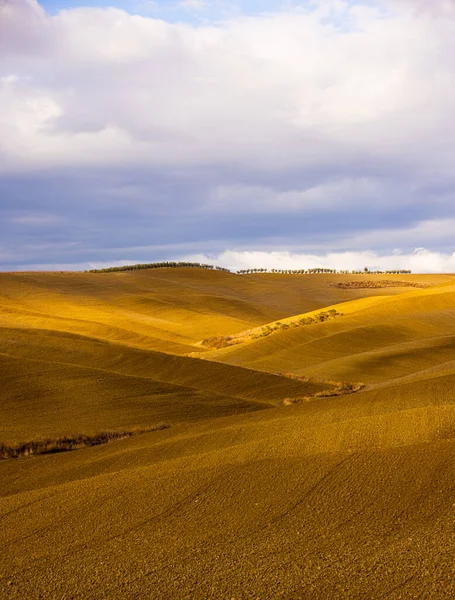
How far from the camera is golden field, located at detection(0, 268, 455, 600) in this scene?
30.9 feet

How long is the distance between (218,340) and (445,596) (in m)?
57.1

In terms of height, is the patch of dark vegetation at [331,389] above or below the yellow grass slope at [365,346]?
below

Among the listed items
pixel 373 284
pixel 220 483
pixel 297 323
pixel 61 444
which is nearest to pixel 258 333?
pixel 297 323

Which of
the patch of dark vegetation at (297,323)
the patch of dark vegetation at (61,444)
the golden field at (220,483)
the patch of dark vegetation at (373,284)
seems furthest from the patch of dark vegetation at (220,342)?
the patch of dark vegetation at (373,284)

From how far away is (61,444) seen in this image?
75.7 ft

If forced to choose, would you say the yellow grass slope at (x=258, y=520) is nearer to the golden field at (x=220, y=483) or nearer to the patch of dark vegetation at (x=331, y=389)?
the golden field at (x=220, y=483)

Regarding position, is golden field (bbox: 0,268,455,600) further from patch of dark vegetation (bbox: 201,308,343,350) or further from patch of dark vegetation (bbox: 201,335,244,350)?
patch of dark vegetation (bbox: 201,308,343,350)

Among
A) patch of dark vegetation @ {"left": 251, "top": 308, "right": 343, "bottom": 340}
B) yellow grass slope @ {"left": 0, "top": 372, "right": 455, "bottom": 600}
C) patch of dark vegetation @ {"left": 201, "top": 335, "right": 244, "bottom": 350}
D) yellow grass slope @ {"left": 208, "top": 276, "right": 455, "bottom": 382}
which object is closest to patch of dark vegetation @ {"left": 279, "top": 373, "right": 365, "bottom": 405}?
yellow grass slope @ {"left": 208, "top": 276, "right": 455, "bottom": 382}

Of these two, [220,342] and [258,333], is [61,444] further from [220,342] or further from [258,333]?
[258,333]

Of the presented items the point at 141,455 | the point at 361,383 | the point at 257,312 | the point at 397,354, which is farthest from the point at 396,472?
the point at 257,312

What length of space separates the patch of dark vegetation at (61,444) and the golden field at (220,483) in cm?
46

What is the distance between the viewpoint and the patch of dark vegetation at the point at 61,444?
22.0 m

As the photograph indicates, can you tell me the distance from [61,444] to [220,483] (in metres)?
10.6

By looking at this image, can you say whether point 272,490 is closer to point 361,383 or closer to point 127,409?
point 127,409
